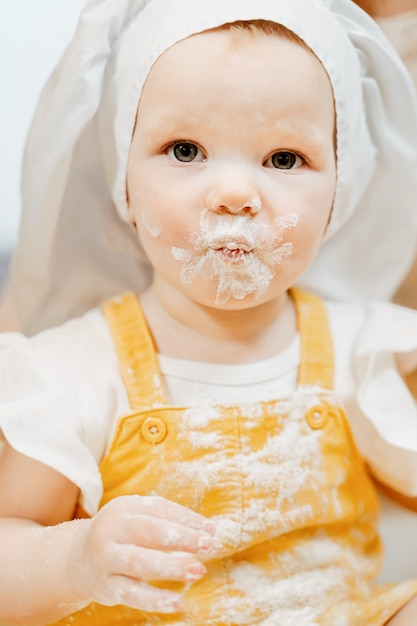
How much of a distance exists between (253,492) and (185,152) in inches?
13.7

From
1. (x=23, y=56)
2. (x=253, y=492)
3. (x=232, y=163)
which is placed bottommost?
(x=253, y=492)

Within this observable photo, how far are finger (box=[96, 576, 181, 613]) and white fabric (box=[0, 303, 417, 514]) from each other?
14cm

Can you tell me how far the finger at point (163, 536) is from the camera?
73 centimetres

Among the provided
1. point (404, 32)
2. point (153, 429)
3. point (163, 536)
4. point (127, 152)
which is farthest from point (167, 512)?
point (404, 32)

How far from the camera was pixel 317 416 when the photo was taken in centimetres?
96

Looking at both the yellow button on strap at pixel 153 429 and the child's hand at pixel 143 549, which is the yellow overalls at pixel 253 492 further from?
the child's hand at pixel 143 549

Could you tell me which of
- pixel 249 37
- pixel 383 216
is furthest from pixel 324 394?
pixel 249 37

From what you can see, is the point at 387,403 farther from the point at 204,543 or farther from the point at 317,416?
the point at 204,543

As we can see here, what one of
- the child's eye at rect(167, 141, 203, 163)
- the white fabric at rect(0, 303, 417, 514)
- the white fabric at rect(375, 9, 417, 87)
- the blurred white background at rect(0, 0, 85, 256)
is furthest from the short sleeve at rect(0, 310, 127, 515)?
the white fabric at rect(375, 9, 417, 87)

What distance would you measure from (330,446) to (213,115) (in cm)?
38

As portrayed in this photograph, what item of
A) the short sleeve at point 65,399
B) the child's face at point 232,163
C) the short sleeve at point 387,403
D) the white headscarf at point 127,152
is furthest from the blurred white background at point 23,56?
the short sleeve at point 387,403

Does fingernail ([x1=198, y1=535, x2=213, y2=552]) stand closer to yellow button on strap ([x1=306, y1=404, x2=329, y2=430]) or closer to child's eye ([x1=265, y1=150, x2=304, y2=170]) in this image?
yellow button on strap ([x1=306, y1=404, x2=329, y2=430])

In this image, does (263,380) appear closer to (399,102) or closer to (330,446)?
(330,446)

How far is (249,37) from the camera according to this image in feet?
2.79
